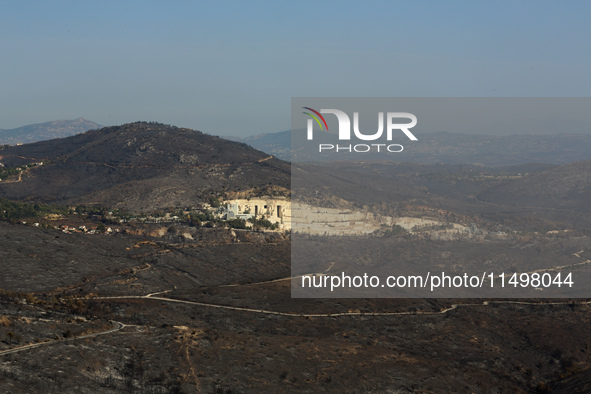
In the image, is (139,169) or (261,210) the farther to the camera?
(139,169)

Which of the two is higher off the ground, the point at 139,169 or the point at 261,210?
the point at 139,169

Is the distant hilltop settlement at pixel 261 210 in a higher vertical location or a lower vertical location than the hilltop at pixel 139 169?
lower

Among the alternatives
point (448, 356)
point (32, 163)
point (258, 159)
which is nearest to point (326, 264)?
point (448, 356)

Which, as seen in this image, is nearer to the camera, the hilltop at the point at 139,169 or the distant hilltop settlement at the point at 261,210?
the distant hilltop settlement at the point at 261,210

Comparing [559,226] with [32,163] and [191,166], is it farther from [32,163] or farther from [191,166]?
[32,163]
